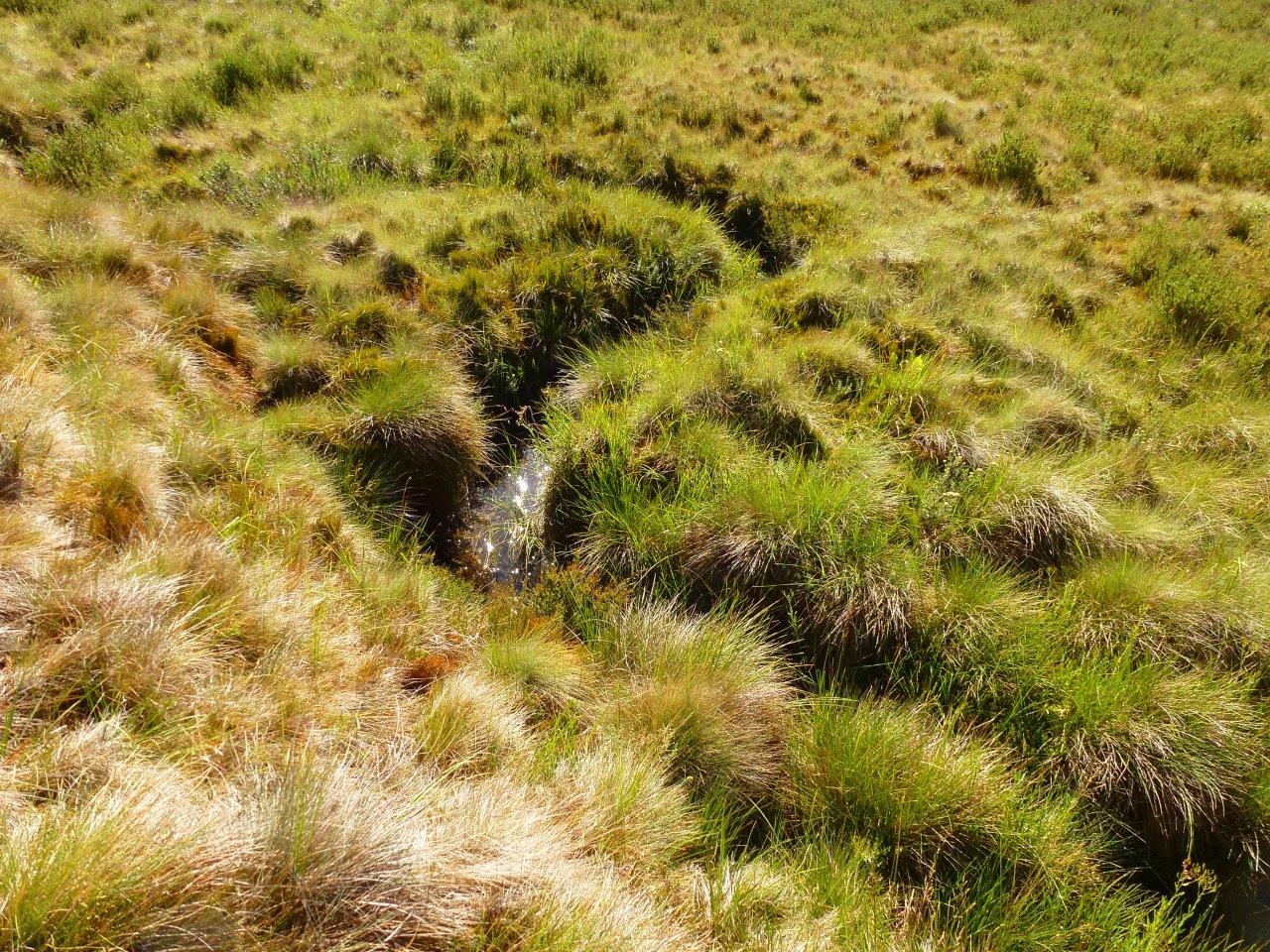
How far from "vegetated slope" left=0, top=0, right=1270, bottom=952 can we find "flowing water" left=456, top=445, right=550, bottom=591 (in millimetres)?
164

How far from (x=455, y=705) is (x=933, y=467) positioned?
386 cm

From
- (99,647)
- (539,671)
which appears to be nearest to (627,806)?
(539,671)

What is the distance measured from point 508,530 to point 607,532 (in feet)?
2.94

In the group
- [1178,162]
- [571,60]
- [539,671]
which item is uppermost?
[571,60]

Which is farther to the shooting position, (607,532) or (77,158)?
(77,158)

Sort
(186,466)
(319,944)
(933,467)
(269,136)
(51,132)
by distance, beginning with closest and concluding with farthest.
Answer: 1. (319,944)
2. (186,466)
3. (933,467)
4. (51,132)
5. (269,136)

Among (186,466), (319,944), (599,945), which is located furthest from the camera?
(186,466)

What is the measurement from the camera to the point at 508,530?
5.33m

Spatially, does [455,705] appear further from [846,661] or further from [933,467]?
[933,467]

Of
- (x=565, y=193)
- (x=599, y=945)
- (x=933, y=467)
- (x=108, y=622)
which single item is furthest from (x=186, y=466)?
(x=565, y=193)

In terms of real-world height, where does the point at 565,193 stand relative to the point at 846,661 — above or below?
A: above

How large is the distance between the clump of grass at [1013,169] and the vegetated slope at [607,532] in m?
0.11

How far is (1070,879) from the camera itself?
308cm

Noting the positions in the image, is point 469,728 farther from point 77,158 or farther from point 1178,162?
point 1178,162
